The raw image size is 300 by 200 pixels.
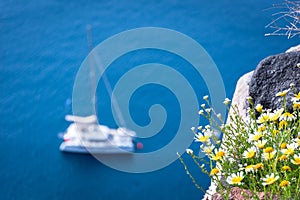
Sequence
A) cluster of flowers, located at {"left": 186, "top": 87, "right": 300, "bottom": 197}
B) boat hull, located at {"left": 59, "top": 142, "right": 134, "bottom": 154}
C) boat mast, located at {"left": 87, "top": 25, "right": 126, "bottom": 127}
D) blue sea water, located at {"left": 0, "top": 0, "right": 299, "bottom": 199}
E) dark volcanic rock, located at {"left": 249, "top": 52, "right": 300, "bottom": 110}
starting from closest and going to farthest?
cluster of flowers, located at {"left": 186, "top": 87, "right": 300, "bottom": 197} < dark volcanic rock, located at {"left": 249, "top": 52, "right": 300, "bottom": 110} < blue sea water, located at {"left": 0, "top": 0, "right": 299, "bottom": 199} < boat hull, located at {"left": 59, "top": 142, "right": 134, "bottom": 154} < boat mast, located at {"left": 87, "top": 25, "right": 126, "bottom": 127}

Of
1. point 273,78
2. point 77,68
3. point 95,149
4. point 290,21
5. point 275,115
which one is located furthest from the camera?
point 77,68

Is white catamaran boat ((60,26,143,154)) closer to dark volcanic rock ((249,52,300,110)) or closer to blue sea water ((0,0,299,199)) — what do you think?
blue sea water ((0,0,299,199))

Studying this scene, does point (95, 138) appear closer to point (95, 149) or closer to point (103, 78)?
point (95, 149)

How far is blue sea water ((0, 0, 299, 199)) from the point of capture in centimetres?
444

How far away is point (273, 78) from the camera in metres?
1.81

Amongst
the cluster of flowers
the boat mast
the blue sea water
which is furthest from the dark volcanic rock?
the boat mast

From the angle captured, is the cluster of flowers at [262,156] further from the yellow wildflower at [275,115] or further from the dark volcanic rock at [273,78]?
the dark volcanic rock at [273,78]

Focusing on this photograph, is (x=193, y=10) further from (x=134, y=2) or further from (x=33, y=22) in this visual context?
(x=33, y=22)

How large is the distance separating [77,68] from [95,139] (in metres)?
1.00

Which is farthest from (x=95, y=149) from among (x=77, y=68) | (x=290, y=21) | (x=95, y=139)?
(x=290, y=21)

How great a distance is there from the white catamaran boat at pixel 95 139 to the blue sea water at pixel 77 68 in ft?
0.31

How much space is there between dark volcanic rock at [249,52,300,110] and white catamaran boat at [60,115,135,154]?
2.93 metres

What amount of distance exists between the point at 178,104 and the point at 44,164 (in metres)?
1.54

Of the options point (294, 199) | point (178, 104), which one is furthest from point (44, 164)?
point (294, 199)
